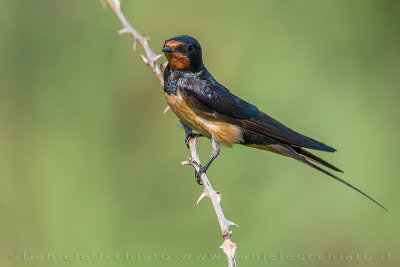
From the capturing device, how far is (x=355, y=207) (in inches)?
97.0

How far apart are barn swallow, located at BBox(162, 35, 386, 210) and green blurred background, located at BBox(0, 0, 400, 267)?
114 mm

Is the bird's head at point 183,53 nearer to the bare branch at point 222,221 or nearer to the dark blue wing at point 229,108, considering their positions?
the dark blue wing at point 229,108

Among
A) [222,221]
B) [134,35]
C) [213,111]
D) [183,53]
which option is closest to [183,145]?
[213,111]

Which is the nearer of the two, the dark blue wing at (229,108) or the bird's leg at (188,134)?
the dark blue wing at (229,108)

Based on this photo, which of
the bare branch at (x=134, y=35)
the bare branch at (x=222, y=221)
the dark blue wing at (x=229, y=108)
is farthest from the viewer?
the dark blue wing at (x=229, y=108)

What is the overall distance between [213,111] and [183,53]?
0.28 meters

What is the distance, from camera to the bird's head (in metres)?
2.34

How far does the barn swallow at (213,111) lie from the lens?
2.39 metres

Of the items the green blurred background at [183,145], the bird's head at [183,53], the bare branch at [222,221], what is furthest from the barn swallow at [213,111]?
the bare branch at [222,221]

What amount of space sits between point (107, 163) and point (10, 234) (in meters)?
0.49

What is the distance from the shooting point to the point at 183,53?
2379 millimetres

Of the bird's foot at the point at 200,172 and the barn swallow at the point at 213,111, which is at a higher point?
the barn swallow at the point at 213,111

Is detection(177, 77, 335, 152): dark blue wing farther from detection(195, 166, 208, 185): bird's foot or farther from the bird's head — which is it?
detection(195, 166, 208, 185): bird's foot

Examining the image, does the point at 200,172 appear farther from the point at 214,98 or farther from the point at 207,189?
the point at 214,98
